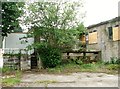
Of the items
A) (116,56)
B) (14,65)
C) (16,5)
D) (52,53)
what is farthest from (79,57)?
(16,5)

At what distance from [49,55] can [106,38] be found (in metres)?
6.24

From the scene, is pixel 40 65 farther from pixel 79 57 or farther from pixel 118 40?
pixel 118 40

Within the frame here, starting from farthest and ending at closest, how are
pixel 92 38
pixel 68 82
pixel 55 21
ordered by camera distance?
pixel 92 38
pixel 55 21
pixel 68 82

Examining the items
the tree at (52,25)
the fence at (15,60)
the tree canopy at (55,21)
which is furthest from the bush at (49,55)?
the fence at (15,60)

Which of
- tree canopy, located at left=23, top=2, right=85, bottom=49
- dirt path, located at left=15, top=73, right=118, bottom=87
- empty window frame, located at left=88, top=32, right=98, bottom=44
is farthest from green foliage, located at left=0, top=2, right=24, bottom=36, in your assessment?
empty window frame, located at left=88, top=32, right=98, bottom=44

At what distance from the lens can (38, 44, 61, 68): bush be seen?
15.3m

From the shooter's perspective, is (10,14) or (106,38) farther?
(106,38)

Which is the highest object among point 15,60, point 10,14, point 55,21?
point 10,14

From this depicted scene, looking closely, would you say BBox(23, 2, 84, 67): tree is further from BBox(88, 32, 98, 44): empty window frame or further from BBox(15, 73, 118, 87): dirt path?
BBox(88, 32, 98, 44): empty window frame

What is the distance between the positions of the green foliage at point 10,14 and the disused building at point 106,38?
754cm

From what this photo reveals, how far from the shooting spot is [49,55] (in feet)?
50.4

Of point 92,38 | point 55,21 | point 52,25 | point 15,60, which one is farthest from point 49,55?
point 92,38

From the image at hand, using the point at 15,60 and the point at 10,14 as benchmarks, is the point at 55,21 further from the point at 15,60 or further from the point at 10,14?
the point at 15,60

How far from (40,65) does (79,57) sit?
417cm
